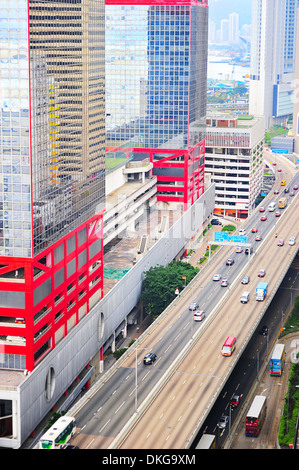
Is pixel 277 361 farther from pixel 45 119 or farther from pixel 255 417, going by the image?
pixel 45 119

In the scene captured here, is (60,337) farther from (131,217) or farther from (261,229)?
(261,229)

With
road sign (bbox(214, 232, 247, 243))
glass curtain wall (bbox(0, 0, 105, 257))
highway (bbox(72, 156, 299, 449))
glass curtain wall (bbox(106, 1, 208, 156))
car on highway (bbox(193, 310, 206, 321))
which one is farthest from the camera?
glass curtain wall (bbox(106, 1, 208, 156))

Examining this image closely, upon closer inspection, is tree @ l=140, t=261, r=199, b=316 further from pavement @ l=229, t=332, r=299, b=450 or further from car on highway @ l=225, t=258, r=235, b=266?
pavement @ l=229, t=332, r=299, b=450

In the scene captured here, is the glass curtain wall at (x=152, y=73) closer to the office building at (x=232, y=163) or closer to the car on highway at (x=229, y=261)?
the office building at (x=232, y=163)

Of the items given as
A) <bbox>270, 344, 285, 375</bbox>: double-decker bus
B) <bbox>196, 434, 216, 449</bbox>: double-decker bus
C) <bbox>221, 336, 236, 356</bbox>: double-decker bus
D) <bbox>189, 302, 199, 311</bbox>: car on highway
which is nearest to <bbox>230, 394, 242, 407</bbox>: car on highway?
<bbox>221, 336, 236, 356</bbox>: double-decker bus

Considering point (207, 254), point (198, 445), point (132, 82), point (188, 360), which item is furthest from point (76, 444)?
point (132, 82)

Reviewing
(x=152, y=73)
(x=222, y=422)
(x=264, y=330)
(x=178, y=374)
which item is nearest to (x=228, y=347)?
(x=178, y=374)
